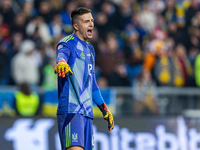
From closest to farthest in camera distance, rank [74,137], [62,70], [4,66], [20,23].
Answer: [62,70] < [74,137] < [4,66] < [20,23]

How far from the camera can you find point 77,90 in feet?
16.6

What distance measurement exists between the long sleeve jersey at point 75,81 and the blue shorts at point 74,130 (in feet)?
0.25

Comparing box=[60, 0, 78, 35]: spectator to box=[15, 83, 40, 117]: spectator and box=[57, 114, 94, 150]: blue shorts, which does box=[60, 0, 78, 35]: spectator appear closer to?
box=[15, 83, 40, 117]: spectator

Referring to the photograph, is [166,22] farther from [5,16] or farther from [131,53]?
[5,16]

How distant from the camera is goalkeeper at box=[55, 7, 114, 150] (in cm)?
501

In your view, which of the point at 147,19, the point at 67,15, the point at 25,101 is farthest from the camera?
the point at 147,19

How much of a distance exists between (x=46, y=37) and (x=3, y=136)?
15.9ft

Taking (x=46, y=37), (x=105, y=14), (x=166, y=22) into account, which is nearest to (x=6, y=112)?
(x=46, y=37)

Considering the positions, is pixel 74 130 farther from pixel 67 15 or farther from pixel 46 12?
pixel 67 15

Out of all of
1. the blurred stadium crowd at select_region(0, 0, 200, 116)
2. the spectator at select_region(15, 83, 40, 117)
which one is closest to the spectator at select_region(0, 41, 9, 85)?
the blurred stadium crowd at select_region(0, 0, 200, 116)

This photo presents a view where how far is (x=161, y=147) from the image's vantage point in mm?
8773

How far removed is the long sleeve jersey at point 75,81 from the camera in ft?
16.6

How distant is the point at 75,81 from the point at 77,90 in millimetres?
114

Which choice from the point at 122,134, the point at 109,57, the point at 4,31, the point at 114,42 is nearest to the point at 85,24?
the point at 122,134
